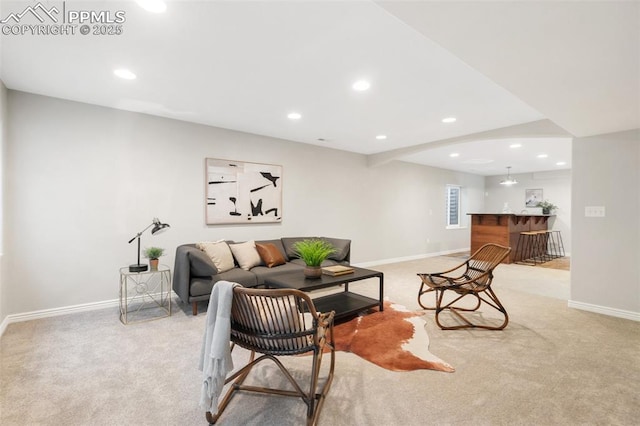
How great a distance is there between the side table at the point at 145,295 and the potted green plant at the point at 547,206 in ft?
31.2

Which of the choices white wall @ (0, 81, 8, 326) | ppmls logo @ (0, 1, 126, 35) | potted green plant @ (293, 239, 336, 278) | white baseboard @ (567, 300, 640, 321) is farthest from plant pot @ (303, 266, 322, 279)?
white baseboard @ (567, 300, 640, 321)

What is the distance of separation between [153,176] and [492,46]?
3.89 meters

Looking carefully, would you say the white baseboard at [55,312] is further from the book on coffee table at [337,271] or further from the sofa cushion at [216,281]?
the book on coffee table at [337,271]

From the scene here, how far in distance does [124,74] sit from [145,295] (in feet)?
8.74

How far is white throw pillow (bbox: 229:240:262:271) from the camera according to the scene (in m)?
3.93

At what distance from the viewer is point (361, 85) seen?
2898 millimetres

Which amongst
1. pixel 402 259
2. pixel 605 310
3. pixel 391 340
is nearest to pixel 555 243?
pixel 402 259

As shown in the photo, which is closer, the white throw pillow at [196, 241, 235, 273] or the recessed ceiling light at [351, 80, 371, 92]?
the recessed ceiling light at [351, 80, 371, 92]

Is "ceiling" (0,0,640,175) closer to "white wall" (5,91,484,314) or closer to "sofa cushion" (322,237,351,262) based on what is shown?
"white wall" (5,91,484,314)

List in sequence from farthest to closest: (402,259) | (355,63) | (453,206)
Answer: (453,206), (402,259), (355,63)

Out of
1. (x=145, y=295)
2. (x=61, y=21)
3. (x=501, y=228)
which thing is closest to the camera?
(x=61, y=21)

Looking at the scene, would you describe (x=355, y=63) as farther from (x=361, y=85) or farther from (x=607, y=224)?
(x=607, y=224)

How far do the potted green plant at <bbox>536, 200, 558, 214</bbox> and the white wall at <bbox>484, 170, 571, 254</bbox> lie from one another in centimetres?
15

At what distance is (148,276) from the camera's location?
3.90m
